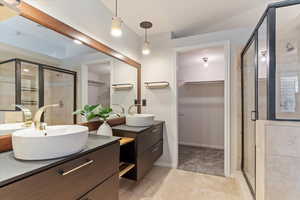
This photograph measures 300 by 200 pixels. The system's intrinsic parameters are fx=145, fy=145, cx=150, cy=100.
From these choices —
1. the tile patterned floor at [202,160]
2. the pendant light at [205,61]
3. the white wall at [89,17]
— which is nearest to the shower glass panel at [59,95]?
the white wall at [89,17]

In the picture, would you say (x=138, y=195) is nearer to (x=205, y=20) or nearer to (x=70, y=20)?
(x=70, y=20)

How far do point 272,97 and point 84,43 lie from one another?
1.92 meters

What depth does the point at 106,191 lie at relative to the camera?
1.15 m

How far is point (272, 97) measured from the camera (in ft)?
4.11

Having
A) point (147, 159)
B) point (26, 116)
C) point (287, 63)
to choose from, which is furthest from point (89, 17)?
point (287, 63)

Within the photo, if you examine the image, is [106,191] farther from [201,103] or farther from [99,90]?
[201,103]

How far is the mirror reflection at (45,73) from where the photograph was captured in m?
1.06

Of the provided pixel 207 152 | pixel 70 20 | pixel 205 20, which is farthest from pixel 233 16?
pixel 207 152

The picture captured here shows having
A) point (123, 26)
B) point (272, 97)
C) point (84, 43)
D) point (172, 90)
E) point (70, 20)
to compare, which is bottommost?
point (272, 97)

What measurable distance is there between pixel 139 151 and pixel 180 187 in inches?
30.6

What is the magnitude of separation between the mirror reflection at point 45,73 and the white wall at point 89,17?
165 mm

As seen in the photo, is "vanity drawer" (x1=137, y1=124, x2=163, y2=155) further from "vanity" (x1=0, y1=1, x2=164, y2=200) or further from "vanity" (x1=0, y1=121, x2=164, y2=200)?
A: "vanity" (x1=0, y1=121, x2=164, y2=200)

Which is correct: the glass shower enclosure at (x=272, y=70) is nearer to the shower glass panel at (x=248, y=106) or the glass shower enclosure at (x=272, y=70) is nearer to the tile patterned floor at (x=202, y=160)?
the shower glass panel at (x=248, y=106)

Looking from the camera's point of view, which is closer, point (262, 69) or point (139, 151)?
point (262, 69)
